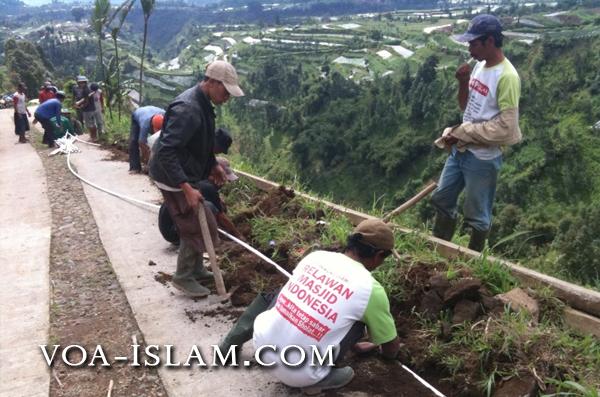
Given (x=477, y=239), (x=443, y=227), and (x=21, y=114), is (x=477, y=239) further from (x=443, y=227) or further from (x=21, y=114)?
(x=21, y=114)

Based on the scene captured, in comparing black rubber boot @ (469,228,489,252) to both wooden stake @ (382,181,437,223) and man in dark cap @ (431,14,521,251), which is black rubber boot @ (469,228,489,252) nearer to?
man in dark cap @ (431,14,521,251)

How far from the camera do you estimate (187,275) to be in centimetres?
418

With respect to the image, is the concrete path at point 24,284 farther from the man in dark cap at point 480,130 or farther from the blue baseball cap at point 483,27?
the blue baseball cap at point 483,27

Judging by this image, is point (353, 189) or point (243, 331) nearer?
point (243, 331)

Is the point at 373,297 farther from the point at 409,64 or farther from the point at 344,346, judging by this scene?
the point at 409,64

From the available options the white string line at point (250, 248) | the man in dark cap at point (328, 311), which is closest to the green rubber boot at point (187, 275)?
the white string line at point (250, 248)

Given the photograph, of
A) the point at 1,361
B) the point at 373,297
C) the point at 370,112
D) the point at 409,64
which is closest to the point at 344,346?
the point at 373,297

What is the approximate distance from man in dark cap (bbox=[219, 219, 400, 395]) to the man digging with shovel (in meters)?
1.31

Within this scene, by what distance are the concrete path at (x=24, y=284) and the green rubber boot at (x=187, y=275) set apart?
970 millimetres

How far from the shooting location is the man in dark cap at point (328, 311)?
2635 mm

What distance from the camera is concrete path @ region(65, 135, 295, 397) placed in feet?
10.3

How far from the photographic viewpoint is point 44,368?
330 centimetres

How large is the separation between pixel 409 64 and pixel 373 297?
82.4 meters

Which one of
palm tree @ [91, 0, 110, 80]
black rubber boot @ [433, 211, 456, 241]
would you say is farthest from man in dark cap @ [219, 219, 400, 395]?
palm tree @ [91, 0, 110, 80]
